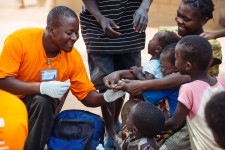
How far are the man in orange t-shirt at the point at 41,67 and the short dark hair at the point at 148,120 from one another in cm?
52

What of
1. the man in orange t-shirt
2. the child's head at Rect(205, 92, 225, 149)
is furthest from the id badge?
the child's head at Rect(205, 92, 225, 149)

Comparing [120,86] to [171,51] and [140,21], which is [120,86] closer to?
[171,51]

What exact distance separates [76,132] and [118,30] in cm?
92

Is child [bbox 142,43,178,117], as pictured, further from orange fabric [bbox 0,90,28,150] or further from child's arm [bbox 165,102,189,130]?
orange fabric [bbox 0,90,28,150]

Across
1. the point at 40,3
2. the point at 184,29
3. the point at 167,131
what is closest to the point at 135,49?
the point at 184,29

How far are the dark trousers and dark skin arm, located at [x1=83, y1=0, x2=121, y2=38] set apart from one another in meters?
0.69

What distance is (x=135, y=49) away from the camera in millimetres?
3906

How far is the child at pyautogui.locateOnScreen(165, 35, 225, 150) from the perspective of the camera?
2855mm

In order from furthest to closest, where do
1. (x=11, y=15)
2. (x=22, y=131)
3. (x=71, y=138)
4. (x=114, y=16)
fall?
(x=11, y=15) < (x=114, y=16) < (x=71, y=138) < (x=22, y=131)

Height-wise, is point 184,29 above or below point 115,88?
above

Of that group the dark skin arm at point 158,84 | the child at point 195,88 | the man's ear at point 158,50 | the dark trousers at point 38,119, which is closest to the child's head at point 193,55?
the child at point 195,88

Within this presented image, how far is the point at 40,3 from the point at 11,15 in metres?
0.94

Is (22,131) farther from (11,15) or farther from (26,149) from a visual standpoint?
(11,15)

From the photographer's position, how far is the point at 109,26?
3594 mm
